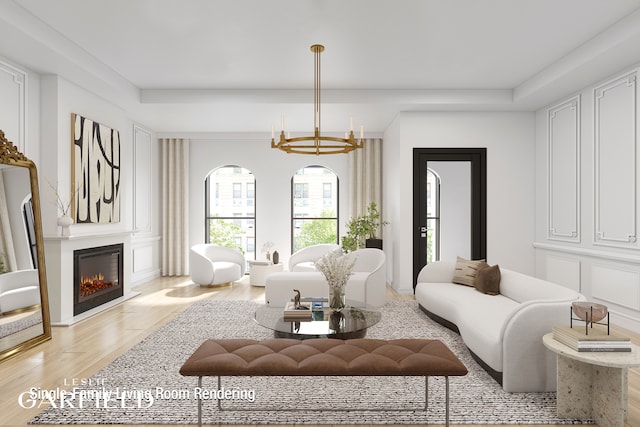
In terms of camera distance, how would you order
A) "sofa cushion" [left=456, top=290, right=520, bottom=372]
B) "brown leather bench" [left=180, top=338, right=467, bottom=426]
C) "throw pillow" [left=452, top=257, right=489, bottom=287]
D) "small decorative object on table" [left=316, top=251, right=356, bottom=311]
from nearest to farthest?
"brown leather bench" [left=180, top=338, right=467, bottom=426] < "sofa cushion" [left=456, top=290, right=520, bottom=372] < "small decorative object on table" [left=316, top=251, right=356, bottom=311] < "throw pillow" [left=452, top=257, right=489, bottom=287]

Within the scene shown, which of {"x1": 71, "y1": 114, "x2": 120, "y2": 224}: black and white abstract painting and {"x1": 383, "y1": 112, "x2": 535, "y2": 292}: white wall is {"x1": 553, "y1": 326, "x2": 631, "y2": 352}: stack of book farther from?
{"x1": 71, "y1": 114, "x2": 120, "y2": 224}: black and white abstract painting

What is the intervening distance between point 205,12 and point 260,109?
8.03 feet

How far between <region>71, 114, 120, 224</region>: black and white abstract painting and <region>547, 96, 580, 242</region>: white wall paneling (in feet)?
19.5

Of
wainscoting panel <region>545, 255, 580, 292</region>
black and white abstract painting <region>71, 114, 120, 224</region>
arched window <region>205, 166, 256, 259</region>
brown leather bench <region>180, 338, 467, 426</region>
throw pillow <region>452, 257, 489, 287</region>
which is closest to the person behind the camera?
brown leather bench <region>180, 338, 467, 426</region>

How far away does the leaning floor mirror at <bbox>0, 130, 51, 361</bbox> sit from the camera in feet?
11.5

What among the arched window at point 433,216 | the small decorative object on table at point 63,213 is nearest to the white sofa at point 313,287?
the arched window at point 433,216

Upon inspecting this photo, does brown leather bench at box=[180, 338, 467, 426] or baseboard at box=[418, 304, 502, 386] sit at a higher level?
brown leather bench at box=[180, 338, 467, 426]

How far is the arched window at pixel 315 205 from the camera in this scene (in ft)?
26.4

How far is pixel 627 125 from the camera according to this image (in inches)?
167

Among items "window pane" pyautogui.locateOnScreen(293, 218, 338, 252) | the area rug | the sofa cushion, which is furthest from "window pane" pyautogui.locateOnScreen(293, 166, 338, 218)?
the area rug

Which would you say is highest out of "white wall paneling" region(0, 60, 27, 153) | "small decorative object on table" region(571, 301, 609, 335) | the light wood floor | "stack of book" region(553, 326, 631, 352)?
"white wall paneling" region(0, 60, 27, 153)

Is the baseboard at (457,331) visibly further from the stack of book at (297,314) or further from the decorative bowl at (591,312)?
the stack of book at (297,314)

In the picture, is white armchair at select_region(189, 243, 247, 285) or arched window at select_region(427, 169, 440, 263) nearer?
arched window at select_region(427, 169, 440, 263)

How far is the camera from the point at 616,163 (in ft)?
14.4
